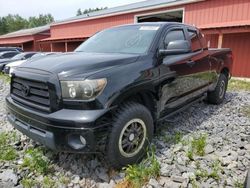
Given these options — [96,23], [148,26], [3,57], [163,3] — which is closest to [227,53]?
[148,26]

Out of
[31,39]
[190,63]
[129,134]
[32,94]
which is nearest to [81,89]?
[32,94]

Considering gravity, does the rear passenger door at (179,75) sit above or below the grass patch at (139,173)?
above

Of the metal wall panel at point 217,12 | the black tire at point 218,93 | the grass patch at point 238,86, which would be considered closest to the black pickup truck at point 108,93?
the black tire at point 218,93

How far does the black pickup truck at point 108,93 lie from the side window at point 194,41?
614 mm

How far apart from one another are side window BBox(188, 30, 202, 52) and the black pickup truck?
2.02 ft

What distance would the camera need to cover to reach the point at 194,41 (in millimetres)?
4672

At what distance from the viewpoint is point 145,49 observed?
332cm

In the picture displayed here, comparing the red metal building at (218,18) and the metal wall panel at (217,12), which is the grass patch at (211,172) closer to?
the red metal building at (218,18)

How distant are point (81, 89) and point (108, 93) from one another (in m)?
0.29

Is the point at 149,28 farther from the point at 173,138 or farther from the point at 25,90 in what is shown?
the point at 25,90

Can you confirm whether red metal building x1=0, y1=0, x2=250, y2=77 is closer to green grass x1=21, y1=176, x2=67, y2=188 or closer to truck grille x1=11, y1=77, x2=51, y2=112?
truck grille x1=11, y1=77, x2=51, y2=112

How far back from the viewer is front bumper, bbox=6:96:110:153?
8.04ft

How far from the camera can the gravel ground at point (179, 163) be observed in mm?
2814

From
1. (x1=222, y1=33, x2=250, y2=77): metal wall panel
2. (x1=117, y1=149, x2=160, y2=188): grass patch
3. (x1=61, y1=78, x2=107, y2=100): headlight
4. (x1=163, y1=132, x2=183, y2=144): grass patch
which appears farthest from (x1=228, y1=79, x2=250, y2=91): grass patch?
(x1=61, y1=78, x2=107, y2=100): headlight
